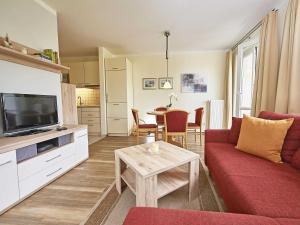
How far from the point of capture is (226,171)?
1.26 metres

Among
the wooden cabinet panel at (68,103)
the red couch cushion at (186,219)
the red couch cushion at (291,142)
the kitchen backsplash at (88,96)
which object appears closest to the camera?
the red couch cushion at (186,219)

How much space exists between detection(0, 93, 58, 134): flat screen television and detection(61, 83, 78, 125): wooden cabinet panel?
379 millimetres

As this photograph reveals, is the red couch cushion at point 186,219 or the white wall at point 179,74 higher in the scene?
the white wall at point 179,74

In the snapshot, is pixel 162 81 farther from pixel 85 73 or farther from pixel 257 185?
pixel 257 185

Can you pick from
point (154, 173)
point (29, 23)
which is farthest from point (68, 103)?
point (154, 173)

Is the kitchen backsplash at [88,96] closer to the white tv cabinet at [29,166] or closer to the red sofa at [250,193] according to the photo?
the white tv cabinet at [29,166]

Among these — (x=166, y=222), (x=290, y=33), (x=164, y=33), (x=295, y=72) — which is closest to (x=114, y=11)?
(x=164, y=33)

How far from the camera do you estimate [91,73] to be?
4.58 metres

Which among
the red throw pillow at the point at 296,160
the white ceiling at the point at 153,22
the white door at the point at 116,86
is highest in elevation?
the white ceiling at the point at 153,22

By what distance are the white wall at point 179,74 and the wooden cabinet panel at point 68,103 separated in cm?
231

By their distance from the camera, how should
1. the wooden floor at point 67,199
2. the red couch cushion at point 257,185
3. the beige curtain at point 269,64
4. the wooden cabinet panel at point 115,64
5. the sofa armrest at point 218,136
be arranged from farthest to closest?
the wooden cabinet panel at point 115,64
the beige curtain at point 269,64
the sofa armrest at point 218,136
the wooden floor at point 67,199
the red couch cushion at point 257,185

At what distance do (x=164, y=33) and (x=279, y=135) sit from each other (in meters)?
2.92

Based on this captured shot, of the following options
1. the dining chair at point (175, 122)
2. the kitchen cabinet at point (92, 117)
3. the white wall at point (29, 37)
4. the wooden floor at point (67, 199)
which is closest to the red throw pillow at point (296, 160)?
the dining chair at point (175, 122)

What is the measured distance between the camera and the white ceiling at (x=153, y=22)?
2.36 m
